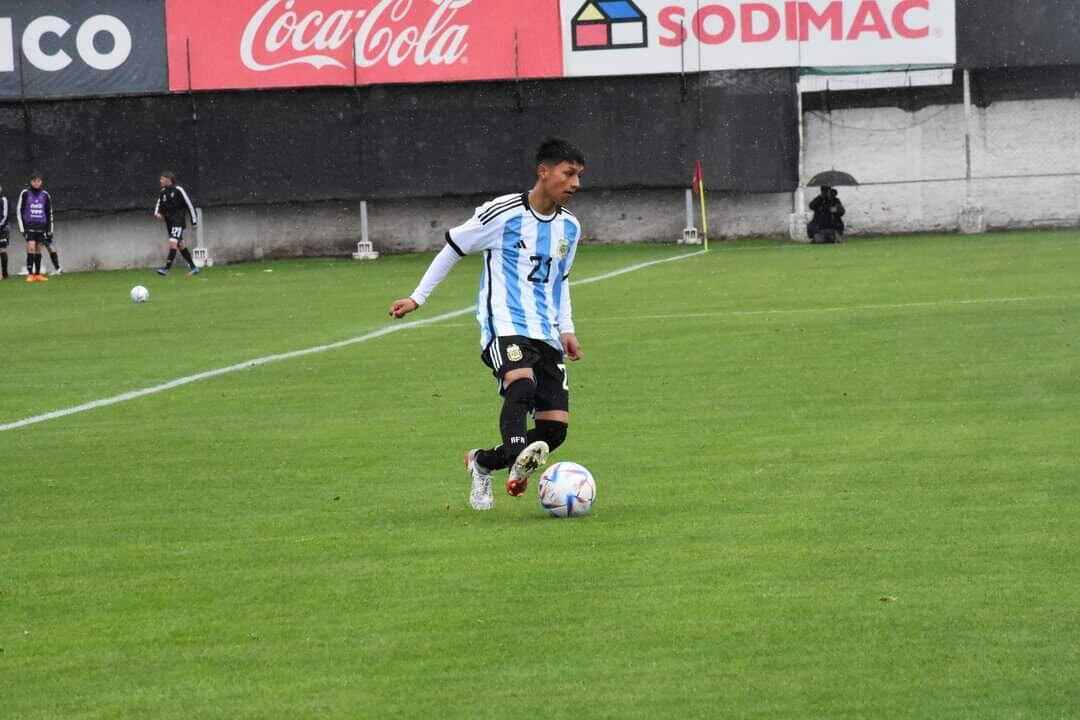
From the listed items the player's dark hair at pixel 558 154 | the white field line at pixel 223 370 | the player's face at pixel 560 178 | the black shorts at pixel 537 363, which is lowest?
the white field line at pixel 223 370

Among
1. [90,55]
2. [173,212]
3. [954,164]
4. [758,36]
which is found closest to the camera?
[173,212]

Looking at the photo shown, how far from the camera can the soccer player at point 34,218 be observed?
36750 millimetres

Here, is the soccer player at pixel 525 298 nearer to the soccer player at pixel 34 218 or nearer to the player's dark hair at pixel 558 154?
the player's dark hair at pixel 558 154

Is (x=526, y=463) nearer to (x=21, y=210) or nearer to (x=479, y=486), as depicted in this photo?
(x=479, y=486)

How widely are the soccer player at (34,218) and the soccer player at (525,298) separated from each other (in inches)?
1124

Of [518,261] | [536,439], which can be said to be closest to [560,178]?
A: [518,261]

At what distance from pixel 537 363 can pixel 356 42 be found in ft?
98.9

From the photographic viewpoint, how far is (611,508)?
30.6 ft

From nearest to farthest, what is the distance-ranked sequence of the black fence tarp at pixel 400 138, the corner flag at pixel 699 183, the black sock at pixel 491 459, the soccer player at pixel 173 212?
1. the black sock at pixel 491 459
2. the soccer player at pixel 173 212
3. the corner flag at pixel 699 183
4. the black fence tarp at pixel 400 138

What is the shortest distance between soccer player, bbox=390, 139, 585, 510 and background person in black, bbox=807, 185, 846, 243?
28246mm

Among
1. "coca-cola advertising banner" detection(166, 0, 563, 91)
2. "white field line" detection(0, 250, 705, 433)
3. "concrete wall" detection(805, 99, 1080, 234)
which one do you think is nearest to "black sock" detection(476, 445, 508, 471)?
"white field line" detection(0, 250, 705, 433)

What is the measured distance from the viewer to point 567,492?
29.6 ft

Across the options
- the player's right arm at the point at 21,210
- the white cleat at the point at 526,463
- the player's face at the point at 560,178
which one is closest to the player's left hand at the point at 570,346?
the white cleat at the point at 526,463

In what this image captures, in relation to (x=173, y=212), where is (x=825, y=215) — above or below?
below
